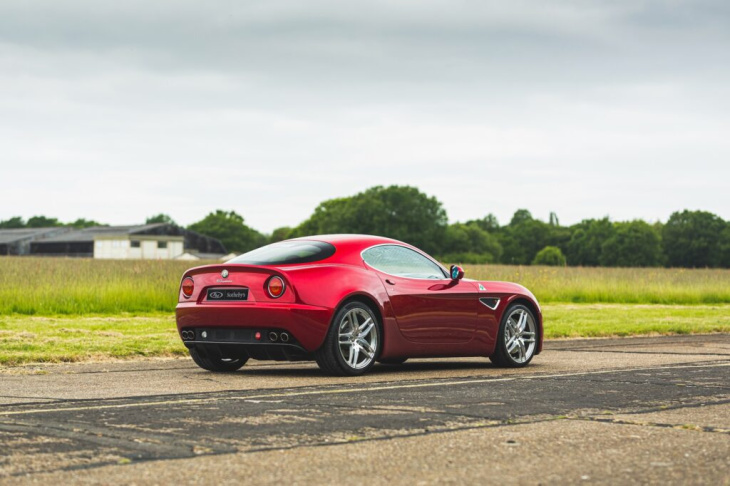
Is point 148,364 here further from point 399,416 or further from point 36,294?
point 36,294

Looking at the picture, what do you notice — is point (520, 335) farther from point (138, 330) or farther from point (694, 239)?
point (694, 239)

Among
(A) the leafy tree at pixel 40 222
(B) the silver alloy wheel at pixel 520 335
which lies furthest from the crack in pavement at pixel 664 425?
(A) the leafy tree at pixel 40 222

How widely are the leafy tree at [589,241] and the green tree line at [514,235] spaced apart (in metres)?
0.13

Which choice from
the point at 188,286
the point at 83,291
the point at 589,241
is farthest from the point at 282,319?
the point at 589,241

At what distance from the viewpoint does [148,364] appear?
1150 cm

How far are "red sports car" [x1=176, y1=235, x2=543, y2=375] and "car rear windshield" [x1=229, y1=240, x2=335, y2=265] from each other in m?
0.01

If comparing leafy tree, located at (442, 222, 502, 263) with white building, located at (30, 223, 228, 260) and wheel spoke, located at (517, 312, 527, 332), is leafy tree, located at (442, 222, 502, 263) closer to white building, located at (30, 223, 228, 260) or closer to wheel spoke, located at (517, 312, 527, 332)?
white building, located at (30, 223, 228, 260)

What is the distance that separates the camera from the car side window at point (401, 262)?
1075 centimetres

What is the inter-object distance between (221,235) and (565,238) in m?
51.8

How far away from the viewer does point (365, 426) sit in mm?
6410

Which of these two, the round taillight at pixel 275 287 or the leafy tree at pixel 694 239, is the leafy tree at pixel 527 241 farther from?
the round taillight at pixel 275 287

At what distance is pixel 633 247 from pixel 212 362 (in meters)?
129

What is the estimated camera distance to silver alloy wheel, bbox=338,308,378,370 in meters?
10.2

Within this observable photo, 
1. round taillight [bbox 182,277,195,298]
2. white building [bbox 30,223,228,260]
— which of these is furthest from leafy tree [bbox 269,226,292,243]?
round taillight [bbox 182,277,195,298]
